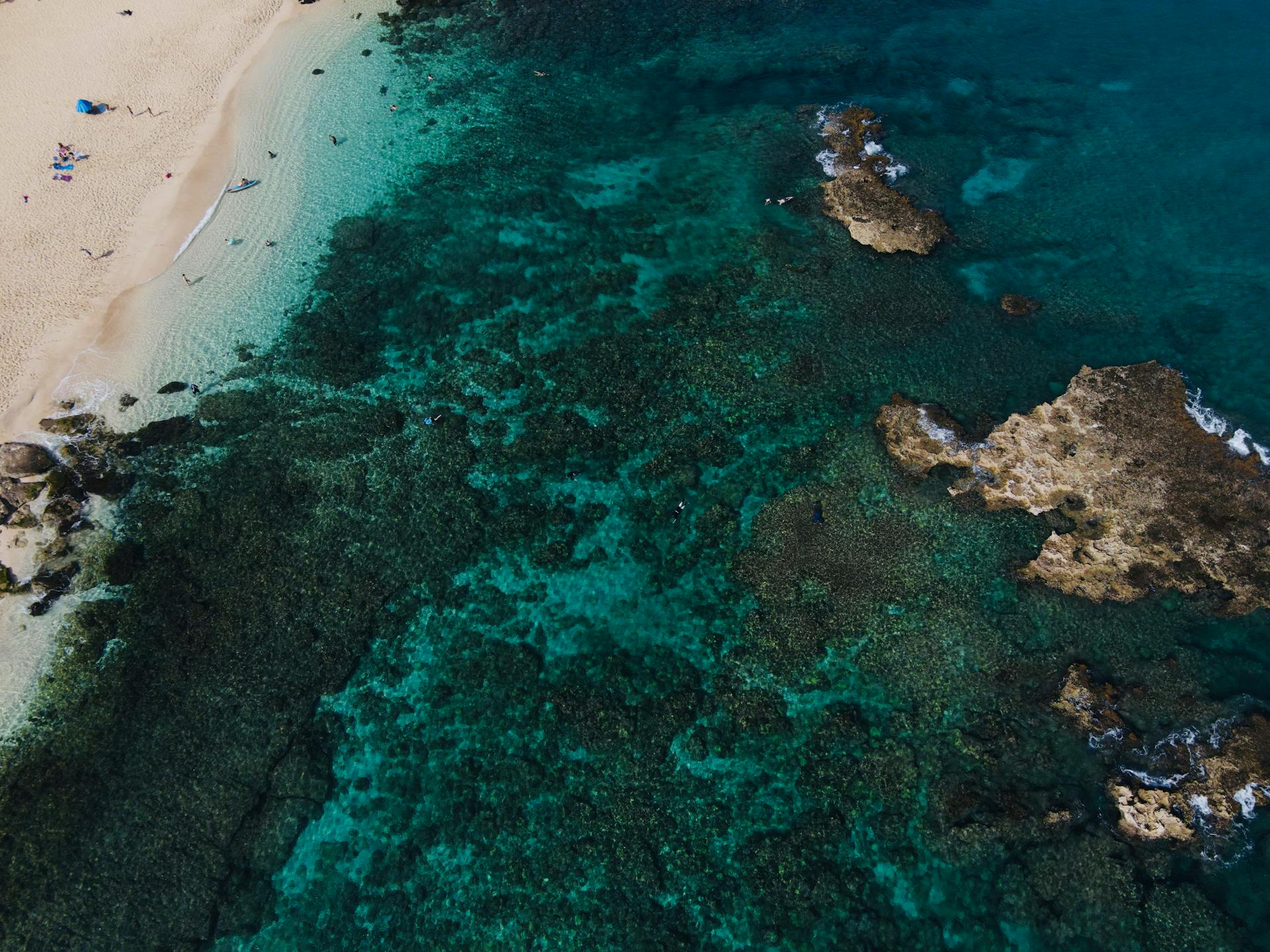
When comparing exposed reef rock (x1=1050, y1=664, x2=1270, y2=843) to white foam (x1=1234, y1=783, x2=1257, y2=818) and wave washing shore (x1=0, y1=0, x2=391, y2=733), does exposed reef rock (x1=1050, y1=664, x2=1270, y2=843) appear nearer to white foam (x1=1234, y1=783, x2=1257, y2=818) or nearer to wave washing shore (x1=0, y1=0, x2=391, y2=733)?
white foam (x1=1234, y1=783, x2=1257, y2=818)

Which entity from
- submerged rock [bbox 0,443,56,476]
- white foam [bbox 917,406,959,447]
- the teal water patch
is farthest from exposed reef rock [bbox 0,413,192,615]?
the teal water patch

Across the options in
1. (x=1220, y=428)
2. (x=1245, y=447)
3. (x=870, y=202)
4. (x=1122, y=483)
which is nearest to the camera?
(x=1122, y=483)

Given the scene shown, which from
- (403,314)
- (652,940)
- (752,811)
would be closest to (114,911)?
(652,940)

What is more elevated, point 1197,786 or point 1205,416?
point 1205,416

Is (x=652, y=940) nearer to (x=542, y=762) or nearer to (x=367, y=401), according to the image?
(x=542, y=762)

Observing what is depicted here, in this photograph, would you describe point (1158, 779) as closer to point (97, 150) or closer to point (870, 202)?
point (870, 202)

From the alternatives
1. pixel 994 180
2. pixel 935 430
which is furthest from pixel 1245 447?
pixel 994 180
